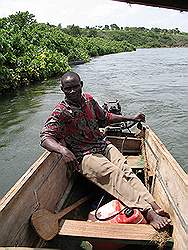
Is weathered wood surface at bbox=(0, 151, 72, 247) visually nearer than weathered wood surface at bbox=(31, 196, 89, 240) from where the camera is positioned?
Yes

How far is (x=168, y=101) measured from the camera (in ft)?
45.9

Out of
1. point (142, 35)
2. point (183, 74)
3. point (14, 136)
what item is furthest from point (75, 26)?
point (14, 136)

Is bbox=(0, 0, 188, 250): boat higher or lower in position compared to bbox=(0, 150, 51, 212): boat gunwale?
lower

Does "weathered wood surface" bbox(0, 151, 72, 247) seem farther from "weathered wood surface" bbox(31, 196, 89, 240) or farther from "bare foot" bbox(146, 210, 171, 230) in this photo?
"bare foot" bbox(146, 210, 171, 230)

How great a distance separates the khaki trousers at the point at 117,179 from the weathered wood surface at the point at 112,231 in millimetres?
284

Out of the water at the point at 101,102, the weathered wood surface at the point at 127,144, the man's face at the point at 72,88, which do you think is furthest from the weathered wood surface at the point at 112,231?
the water at the point at 101,102

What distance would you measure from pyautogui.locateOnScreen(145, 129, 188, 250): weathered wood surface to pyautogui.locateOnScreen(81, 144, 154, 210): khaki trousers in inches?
8.2

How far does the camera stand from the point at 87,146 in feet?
12.2

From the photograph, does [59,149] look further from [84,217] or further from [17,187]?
[84,217]

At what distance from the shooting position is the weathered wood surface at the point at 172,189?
8.84 ft

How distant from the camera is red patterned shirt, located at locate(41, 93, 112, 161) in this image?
354cm

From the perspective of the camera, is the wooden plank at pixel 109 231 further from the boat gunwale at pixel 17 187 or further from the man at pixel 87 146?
the boat gunwale at pixel 17 187

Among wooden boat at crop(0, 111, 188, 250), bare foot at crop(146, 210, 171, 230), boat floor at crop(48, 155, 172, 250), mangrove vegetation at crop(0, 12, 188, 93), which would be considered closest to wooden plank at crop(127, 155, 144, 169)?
boat floor at crop(48, 155, 172, 250)

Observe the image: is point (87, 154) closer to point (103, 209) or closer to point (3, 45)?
point (103, 209)
